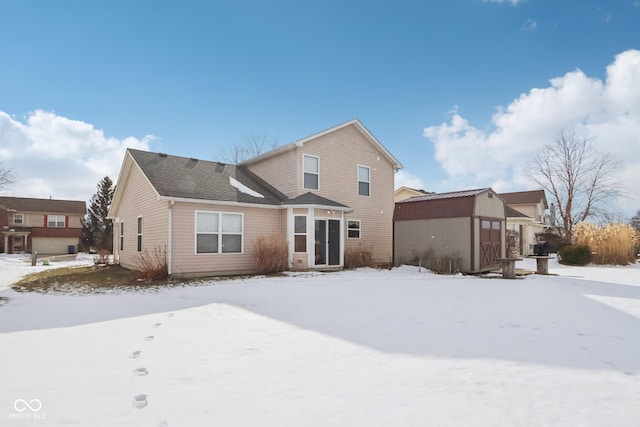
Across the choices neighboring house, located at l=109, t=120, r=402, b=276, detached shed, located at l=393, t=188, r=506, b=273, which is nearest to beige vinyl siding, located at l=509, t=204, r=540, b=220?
detached shed, located at l=393, t=188, r=506, b=273

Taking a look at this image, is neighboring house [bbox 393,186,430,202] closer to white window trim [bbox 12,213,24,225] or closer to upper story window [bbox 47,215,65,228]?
upper story window [bbox 47,215,65,228]

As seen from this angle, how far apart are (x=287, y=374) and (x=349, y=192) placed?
14.0 metres

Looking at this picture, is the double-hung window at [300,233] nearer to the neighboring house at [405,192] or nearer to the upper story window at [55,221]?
the neighboring house at [405,192]

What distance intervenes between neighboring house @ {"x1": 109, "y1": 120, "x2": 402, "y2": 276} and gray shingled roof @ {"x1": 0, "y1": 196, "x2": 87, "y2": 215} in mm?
23767

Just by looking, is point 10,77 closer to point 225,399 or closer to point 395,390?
point 225,399

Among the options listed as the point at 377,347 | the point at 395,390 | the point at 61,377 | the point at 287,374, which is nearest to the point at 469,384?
the point at 395,390

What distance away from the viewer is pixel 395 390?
3.47 meters

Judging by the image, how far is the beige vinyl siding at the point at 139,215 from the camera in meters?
13.4

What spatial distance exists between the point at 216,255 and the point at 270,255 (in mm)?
1980

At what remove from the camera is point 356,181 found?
1780 centimetres

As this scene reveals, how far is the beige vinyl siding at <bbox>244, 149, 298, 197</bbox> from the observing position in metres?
15.9

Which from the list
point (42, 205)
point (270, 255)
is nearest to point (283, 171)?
point (270, 255)

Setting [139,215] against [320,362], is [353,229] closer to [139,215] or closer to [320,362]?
[139,215]

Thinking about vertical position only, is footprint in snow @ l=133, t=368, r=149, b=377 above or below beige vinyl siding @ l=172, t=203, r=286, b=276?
below
